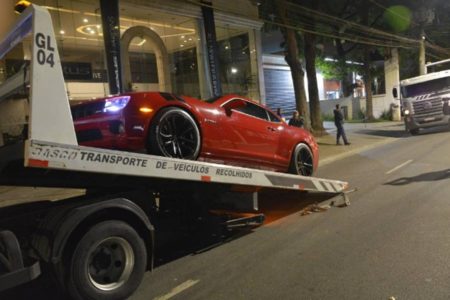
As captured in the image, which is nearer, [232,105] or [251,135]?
[232,105]

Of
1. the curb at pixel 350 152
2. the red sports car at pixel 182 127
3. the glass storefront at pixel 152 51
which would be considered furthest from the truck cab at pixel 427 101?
the red sports car at pixel 182 127

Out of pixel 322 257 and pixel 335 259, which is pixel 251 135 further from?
pixel 335 259

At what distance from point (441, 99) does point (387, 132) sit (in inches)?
159

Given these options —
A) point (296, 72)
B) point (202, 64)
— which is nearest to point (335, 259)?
point (202, 64)

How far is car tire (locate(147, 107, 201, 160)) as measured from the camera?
5152 millimetres

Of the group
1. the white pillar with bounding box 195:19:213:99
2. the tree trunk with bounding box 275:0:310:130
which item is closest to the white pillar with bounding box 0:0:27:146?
the white pillar with bounding box 195:19:213:99

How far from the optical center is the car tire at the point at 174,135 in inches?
203

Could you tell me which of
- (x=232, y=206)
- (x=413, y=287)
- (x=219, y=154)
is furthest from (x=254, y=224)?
(x=413, y=287)

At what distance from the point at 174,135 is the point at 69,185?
137 centimetres

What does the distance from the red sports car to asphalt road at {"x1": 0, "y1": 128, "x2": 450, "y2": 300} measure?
120 cm

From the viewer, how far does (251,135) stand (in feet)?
22.5

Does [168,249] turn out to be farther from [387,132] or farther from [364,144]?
[387,132]

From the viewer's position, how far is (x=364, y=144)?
18859 millimetres

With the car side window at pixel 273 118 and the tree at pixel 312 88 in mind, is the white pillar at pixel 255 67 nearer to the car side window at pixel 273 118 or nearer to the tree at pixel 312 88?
the tree at pixel 312 88
